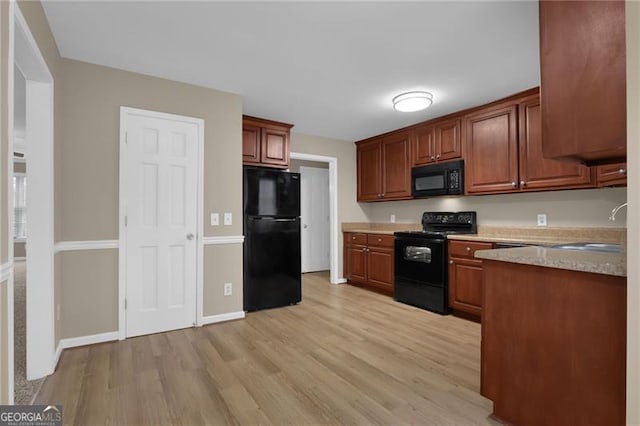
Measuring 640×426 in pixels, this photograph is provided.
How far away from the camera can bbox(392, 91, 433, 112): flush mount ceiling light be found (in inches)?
130

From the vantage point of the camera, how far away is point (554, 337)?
1490 millimetres

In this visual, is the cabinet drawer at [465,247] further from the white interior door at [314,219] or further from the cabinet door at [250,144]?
the white interior door at [314,219]

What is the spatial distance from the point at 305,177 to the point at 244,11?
14.4 ft

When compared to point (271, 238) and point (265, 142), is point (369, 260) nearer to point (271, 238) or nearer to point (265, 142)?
point (271, 238)

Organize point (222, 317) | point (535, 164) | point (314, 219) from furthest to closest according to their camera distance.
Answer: point (314, 219) → point (222, 317) → point (535, 164)

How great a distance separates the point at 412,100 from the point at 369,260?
2375 mm

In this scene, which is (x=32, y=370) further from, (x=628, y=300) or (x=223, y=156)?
(x=628, y=300)

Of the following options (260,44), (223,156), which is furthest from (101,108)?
(260,44)

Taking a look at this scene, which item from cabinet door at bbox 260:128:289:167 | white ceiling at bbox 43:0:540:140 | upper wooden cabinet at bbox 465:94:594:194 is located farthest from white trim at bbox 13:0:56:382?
upper wooden cabinet at bbox 465:94:594:194

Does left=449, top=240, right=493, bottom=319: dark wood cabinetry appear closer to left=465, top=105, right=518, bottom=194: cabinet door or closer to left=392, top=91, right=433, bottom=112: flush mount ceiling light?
left=465, top=105, right=518, bottom=194: cabinet door

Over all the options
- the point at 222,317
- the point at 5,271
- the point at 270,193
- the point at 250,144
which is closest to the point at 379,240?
the point at 270,193

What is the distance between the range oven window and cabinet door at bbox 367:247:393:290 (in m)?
0.36

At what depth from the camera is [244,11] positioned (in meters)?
2.04

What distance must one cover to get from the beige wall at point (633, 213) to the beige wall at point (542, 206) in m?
2.39
